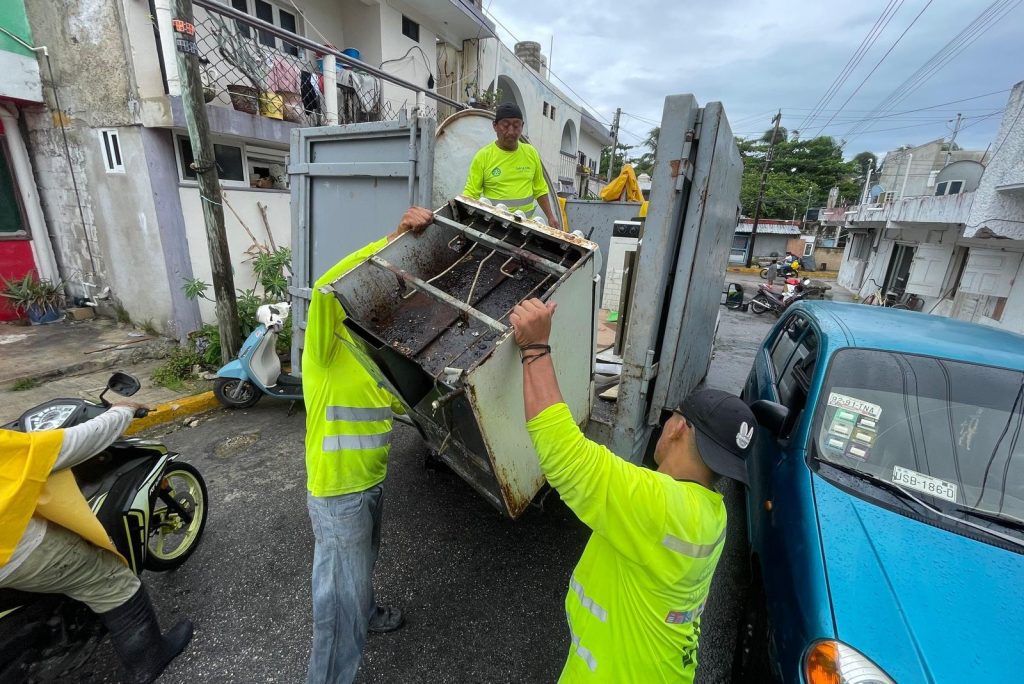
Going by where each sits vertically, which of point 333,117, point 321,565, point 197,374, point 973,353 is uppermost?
point 333,117

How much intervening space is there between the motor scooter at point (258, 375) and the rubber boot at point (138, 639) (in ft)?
7.78

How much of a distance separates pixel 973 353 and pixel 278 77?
7536mm

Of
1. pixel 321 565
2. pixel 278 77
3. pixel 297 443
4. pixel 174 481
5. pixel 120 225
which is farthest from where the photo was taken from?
pixel 278 77

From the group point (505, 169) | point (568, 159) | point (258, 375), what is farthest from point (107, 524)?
point (568, 159)

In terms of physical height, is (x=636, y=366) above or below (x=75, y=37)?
below

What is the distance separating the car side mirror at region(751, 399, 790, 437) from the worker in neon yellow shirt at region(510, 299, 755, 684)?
1.18 m

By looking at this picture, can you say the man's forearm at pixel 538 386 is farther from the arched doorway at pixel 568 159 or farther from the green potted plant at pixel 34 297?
the arched doorway at pixel 568 159

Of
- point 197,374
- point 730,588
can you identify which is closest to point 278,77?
point 197,374

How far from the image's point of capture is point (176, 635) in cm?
202

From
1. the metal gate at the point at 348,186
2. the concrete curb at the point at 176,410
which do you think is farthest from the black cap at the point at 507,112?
the concrete curb at the point at 176,410

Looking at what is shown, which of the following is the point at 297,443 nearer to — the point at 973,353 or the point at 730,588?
the point at 730,588

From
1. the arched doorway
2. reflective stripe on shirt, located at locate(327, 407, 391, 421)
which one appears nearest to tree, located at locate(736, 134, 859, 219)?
the arched doorway

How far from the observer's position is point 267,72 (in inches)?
232

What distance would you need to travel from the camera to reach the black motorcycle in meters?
1.68
